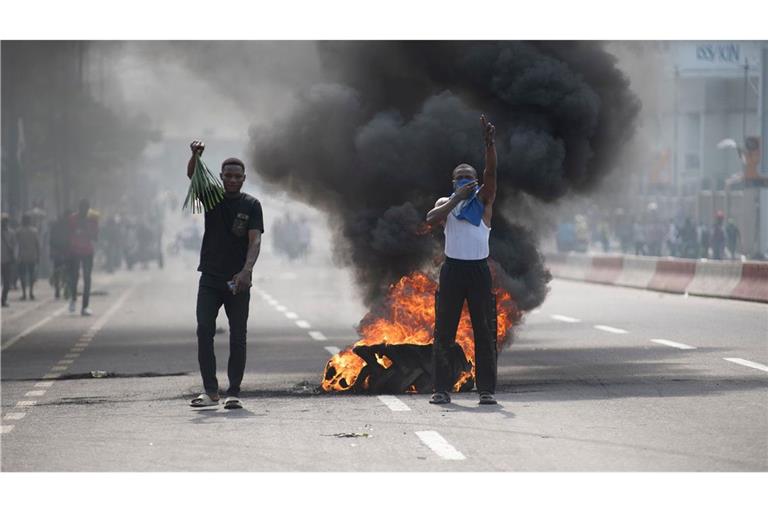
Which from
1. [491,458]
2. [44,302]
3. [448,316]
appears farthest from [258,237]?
[44,302]

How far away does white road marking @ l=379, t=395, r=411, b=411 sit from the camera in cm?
1093

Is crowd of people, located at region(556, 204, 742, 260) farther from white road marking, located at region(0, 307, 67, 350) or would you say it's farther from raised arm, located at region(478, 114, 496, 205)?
raised arm, located at region(478, 114, 496, 205)

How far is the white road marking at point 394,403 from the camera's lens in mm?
10930

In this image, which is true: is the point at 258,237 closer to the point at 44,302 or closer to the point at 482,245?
the point at 482,245

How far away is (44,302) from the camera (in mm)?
31188

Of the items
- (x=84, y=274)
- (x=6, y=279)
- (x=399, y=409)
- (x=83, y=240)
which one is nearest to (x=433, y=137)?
(x=399, y=409)

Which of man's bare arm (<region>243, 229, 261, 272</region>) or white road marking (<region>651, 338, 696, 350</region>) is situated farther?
white road marking (<region>651, 338, 696, 350</region>)

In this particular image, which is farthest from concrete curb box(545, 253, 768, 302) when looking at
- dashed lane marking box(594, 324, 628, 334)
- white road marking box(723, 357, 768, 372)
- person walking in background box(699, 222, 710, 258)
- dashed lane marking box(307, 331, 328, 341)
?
white road marking box(723, 357, 768, 372)

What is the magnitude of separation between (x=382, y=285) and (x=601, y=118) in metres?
3.10

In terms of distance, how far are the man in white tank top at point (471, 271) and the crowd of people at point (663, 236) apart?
3396 centimetres

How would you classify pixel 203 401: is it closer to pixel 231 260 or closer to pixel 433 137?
pixel 231 260

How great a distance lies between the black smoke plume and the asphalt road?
4.14ft

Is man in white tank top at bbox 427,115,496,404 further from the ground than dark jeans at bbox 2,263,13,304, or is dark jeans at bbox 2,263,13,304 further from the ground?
man in white tank top at bbox 427,115,496,404

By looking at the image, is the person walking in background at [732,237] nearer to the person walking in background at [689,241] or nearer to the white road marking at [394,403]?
the person walking in background at [689,241]
